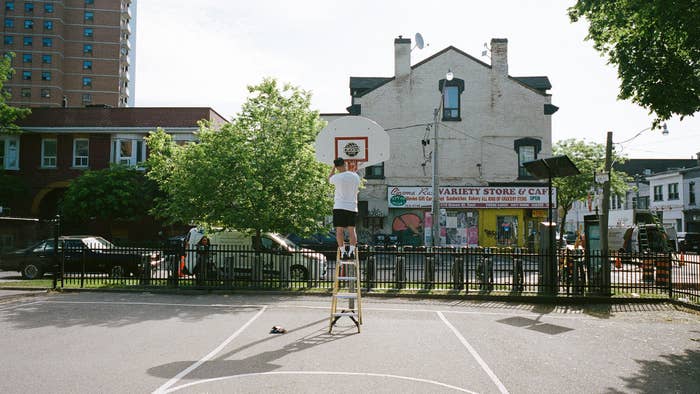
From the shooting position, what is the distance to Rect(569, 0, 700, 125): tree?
42.5ft

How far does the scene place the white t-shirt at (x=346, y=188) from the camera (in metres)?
9.90

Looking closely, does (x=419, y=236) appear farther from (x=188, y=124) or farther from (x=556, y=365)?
(x=556, y=365)

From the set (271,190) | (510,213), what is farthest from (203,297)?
(510,213)

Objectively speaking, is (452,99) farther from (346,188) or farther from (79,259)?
(346,188)

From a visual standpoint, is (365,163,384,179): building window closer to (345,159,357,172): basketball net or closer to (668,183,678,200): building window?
(345,159,357,172): basketball net

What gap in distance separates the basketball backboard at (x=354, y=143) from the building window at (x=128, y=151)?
30.0 m

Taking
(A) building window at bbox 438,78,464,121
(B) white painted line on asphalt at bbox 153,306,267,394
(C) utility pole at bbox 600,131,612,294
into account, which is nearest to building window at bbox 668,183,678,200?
(A) building window at bbox 438,78,464,121

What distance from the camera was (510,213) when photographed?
1444 inches

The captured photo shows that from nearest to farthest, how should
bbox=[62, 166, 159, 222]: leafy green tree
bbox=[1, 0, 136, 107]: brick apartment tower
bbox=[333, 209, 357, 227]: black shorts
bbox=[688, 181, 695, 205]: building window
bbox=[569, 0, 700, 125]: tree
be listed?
1. bbox=[333, 209, 357, 227]: black shorts
2. bbox=[569, 0, 700, 125]: tree
3. bbox=[62, 166, 159, 222]: leafy green tree
4. bbox=[688, 181, 695, 205]: building window
5. bbox=[1, 0, 136, 107]: brick apartment tower

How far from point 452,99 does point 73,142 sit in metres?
26.7

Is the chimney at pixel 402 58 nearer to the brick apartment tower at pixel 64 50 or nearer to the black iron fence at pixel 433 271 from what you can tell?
the black iron fence at pixel 433 271

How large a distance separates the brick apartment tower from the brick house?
48.0 meters

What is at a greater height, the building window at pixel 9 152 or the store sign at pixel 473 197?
the building window at pixel 9 152

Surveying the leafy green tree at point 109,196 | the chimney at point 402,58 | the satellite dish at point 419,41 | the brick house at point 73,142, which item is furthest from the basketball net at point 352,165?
the brick house at point 73,142
